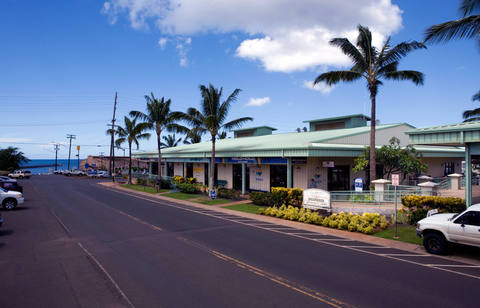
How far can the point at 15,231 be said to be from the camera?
13.8 metres

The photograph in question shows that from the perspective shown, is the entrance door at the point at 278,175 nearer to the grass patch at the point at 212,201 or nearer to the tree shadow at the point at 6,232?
the grass patch at the point at 212,201

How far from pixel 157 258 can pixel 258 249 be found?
3.50m

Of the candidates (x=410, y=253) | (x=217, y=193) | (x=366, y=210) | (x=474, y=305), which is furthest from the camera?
(x=217, y=193)

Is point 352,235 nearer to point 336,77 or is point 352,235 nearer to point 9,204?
point 336,77

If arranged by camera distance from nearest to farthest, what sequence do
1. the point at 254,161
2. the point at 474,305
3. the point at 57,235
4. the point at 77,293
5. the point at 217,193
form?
the point at 474,305 < the point at 77,293 < the point at 57,235 < the point at 254,161 < the point at 217,193

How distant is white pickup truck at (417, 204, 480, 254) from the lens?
10.0m

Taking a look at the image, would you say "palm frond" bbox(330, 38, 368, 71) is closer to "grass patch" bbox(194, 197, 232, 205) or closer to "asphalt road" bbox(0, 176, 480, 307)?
"asphalt road" bbox(0, 176, 480, 307)

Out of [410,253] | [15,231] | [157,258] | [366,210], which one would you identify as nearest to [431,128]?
[366,210]

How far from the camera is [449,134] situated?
13609 millimetres

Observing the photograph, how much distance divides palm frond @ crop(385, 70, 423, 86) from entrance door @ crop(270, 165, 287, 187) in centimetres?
1048

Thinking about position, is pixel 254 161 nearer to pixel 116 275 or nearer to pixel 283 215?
pixel 283 215

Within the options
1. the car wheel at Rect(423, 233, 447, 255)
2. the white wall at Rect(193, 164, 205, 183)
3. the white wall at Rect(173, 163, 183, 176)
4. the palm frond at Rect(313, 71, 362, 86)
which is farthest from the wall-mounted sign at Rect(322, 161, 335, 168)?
the white wall at Rect(173, 163, 183, 176)

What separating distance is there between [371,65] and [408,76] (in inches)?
87.9

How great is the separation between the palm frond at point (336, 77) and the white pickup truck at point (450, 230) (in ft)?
35.8
